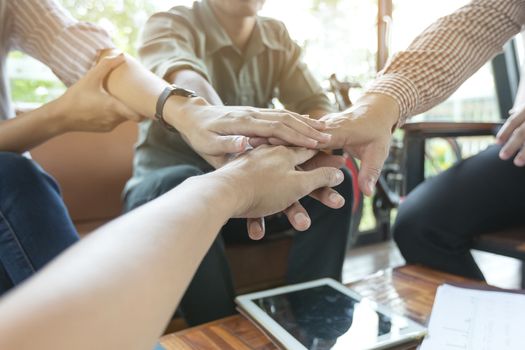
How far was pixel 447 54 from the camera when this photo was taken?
3.05 ft

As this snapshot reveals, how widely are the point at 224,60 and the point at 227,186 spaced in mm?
877

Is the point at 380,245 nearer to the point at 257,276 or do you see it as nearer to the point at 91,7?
the point at 257,276

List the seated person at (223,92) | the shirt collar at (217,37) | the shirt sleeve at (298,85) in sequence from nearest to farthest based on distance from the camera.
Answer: the seated person at (223,92)
the shirt collar at (217,37)
the shirt sleeve at (298,85)

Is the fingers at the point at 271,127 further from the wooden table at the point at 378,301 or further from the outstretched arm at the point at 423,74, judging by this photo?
the wooden table at the point at 378,301

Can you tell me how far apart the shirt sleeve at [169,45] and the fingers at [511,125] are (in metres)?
0.69

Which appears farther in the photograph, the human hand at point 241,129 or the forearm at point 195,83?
the forearm at point 195,83

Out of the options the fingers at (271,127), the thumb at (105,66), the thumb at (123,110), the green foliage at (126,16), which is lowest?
the fingers at (271,127)

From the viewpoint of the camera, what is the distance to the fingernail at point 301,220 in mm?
596

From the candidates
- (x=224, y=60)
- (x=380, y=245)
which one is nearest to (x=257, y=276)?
(x=224, y=60)

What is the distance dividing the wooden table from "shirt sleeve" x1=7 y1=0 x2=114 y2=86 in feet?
2.13

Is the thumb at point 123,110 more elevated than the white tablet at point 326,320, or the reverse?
the thumb at point 123,110

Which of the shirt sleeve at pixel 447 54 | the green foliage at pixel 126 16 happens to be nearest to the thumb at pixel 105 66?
the shirt sleeve at pixel 447 54

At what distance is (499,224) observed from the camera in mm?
1011

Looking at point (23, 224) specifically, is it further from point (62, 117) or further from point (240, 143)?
point (240, 143)
